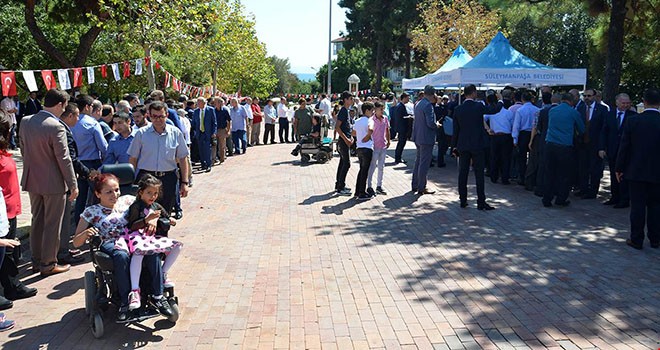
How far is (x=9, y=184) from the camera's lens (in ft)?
17.9

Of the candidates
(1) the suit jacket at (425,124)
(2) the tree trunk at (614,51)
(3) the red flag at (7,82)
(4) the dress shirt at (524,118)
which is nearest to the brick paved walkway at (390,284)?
(1) the suit jacket at (425,124)

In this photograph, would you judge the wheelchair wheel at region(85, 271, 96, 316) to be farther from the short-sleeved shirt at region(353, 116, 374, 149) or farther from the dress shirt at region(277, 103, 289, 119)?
the dress shirt at region(277, 103, 289, 119)

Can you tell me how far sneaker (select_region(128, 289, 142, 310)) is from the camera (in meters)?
4.40

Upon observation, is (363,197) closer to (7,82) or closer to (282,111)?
(7,82)

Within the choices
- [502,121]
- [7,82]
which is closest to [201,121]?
[7,82]

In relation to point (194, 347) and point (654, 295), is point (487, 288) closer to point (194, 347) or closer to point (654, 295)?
point (654, 295)

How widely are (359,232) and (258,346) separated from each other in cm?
372

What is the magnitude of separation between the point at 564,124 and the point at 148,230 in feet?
23.0

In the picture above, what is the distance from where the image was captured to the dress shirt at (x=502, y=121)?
11.2 m

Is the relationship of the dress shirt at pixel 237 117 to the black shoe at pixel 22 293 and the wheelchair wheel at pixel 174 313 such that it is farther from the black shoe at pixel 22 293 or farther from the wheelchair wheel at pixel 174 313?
the wheelchair wheel at pixel 174 313

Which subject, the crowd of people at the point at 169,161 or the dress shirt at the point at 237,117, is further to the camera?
the dress shirt at the point at 237,117

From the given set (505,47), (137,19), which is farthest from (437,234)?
(137,19)

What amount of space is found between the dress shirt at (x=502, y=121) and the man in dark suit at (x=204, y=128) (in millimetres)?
6655

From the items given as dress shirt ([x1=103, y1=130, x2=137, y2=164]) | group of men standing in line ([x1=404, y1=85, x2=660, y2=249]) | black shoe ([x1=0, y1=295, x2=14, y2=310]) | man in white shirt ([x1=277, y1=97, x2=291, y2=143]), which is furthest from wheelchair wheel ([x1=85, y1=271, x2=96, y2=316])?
man in white shirt ([x1=277, y1=97, x2=291, y2=143])
